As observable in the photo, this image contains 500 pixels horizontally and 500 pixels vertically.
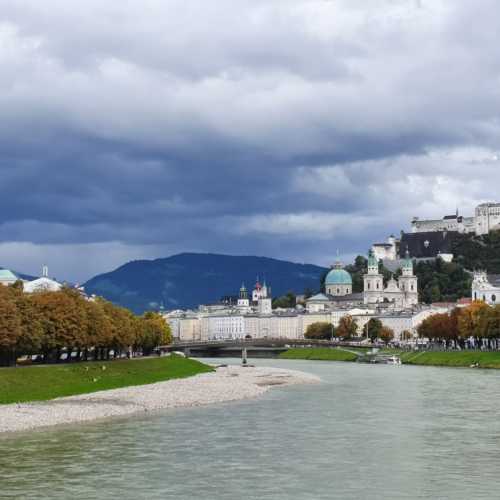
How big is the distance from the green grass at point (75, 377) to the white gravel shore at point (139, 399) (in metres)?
1.22

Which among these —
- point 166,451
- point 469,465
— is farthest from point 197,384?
point 469,465

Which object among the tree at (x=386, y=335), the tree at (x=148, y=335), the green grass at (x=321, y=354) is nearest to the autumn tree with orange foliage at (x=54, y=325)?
the tree at (x=148, y=335)

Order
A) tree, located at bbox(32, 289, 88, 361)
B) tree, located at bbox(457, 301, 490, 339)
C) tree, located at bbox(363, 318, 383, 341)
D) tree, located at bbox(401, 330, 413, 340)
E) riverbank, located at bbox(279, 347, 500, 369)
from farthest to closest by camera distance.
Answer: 1. tree, located at bbox(401, 330, 413, 340)
2. tree, located at bbox(363, 318, 383, 341)
3. tree, located at bbox(457, 301, 490, 339)
4. riverbank, located at bbox(279, 347, 500, 369)
5. tree, located at bbox(32, 289, 88, 361)

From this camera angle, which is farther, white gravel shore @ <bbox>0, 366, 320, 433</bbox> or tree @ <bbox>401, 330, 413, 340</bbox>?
tree @ <bbox>401, 330, 413, 340</bbox>

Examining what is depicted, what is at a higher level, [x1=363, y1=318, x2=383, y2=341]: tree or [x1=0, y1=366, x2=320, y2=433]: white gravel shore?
[x1=363, y1=318, x2=383, y2=341]: tree

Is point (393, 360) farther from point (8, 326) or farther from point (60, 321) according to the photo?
point (8, 326)

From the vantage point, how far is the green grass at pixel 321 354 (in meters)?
130

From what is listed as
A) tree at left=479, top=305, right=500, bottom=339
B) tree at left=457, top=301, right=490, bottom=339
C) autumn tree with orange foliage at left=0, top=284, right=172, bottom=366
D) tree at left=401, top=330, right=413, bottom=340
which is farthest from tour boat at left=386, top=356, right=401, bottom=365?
tree at left=401, top=330, right=413, bottom=340

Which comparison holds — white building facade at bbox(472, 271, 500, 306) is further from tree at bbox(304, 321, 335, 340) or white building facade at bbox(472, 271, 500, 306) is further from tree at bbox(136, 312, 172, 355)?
tree at bbox(136, 312, 172, 355)

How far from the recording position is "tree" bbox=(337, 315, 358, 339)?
17000cm

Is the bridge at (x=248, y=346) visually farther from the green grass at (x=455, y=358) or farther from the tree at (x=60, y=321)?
the tree at (x=60, y=321)

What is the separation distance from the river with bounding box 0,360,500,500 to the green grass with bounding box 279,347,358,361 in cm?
7317

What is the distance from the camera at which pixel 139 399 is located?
58219 millimetres

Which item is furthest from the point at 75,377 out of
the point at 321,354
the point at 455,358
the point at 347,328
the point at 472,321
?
the point at 347,328
